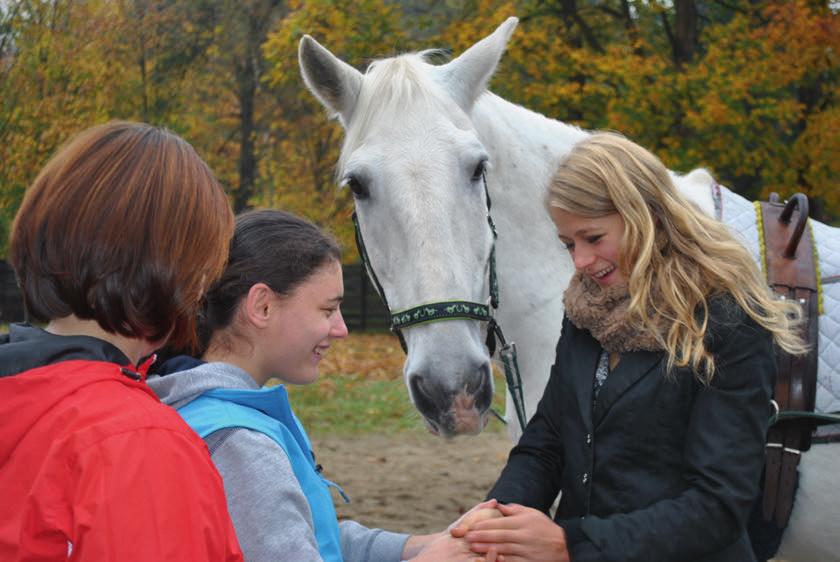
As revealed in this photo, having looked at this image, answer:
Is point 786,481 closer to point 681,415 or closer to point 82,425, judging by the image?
point 681,415

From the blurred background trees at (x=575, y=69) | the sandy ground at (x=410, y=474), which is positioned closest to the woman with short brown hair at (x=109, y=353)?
the sandy ground at (x=410, y=474)

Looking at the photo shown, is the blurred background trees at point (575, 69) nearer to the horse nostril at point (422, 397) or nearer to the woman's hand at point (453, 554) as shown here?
the horse nostril at point (422, 397)

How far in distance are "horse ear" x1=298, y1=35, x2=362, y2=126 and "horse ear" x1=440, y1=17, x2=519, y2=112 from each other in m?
0.29

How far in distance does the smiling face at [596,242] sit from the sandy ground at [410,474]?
13.5 ft

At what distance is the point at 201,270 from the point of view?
1.25 metres

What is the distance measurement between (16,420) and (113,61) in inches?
415

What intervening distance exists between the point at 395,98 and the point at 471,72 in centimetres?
31

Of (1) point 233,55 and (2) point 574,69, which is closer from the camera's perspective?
(2) point 574,69

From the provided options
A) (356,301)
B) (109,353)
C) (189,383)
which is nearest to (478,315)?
(189,383)

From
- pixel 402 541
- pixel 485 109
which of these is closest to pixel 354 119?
pixel 485 109

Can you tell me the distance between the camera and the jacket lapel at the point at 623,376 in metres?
1.84

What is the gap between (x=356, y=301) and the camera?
1988cm

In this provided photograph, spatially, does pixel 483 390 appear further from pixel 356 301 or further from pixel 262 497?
pixel 356 301

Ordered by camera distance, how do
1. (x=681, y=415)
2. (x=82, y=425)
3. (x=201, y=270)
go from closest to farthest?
(x=82, y=425) → (x=201, y=270) → (x=681, y=415)
